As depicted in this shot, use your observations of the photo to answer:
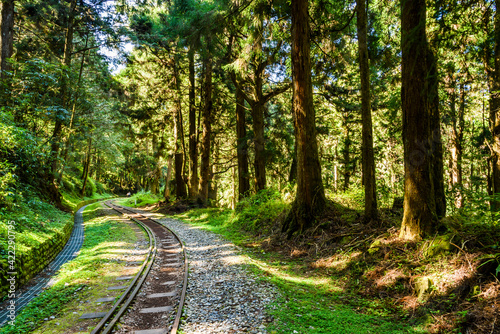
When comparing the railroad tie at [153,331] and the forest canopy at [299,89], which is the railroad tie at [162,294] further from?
the forest canopy at [299,89]

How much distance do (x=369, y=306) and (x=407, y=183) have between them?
2.78 meters

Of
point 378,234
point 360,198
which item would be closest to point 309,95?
point 360,198

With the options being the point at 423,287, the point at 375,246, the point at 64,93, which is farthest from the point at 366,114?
the point at 64,93

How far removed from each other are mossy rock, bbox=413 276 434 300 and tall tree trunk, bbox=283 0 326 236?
4618 millimetres

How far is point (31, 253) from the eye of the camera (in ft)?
24.1

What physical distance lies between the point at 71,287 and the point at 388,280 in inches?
284

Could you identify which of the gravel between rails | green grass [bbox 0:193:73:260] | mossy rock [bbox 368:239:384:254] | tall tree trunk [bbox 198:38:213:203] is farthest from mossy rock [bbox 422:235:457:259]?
tall tree trunk [bbox 198:38:213:203]

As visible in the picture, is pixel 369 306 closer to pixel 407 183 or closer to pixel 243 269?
pixel 407 183

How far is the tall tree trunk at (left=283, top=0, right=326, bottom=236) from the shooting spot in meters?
9.55

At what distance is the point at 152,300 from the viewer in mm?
5926

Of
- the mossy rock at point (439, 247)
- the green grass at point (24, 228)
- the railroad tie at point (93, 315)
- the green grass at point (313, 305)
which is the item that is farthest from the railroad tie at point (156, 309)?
the mossy rock at point (439, 247)

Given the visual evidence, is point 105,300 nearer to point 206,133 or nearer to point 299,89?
point 299,89

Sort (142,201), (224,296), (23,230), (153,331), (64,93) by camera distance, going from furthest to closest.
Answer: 1. (142,201)
2. (64,93)
3. (23,230)
4. (224,296)
5. (153,331)

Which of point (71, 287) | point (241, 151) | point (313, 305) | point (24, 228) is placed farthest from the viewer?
point (241, 151)
